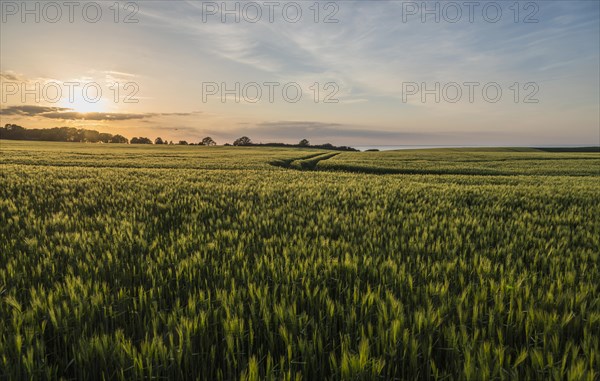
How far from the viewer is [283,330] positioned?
218cm

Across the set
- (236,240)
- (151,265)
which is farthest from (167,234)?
(151,265)

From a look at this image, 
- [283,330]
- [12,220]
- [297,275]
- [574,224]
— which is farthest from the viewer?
[574,224]

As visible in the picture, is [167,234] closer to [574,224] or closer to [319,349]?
[319,349]

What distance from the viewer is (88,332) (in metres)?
2.44

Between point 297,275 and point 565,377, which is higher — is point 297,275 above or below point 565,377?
above

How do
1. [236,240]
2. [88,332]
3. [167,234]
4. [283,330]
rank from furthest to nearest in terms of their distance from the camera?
[167,234]
[236,240]
[88,332]
[283,330]

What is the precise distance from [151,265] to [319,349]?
2217 millimetres

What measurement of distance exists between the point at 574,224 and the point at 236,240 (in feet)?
21.0

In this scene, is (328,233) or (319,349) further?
(328,233)

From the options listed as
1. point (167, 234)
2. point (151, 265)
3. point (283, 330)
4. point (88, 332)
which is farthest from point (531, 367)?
point (167, 234)

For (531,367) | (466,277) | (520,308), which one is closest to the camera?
(531,367)

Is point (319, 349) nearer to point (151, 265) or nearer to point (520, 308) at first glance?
point (520, 308)

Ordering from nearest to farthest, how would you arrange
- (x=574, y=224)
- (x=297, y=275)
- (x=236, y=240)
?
(x=297, y=275) < (x=236, y=240) < (x=574, y=224)

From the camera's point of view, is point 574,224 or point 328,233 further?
point 574,224
